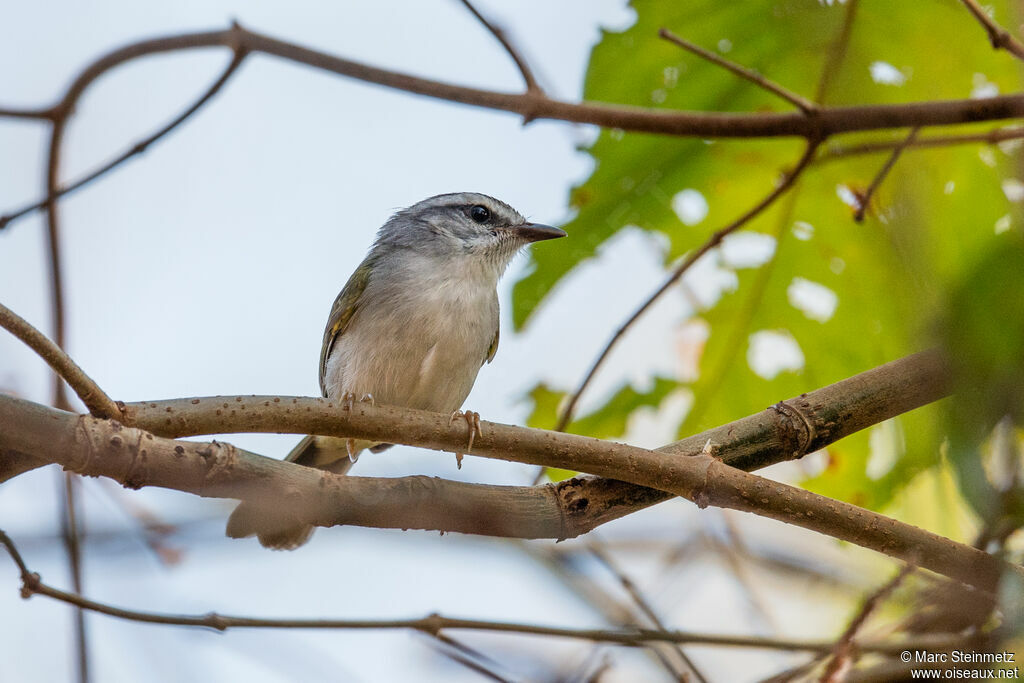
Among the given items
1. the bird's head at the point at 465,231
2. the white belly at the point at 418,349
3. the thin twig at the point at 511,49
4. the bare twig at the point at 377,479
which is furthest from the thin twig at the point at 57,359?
the bird's head at the point at 465,231

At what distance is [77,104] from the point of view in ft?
13.4

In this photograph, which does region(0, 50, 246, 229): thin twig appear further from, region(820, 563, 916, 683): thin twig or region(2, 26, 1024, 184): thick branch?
region(820, 563, 916, 683): thin twig

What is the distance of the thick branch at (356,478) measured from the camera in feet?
7.07

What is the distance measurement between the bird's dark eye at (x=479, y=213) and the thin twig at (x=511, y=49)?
1.89 metres

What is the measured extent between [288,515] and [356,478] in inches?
8.4

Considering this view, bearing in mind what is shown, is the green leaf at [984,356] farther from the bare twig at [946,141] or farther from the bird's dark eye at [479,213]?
the bird's dark eye at [479,213]

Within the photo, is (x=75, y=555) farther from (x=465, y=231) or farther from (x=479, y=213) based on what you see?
(x=479, y=213)

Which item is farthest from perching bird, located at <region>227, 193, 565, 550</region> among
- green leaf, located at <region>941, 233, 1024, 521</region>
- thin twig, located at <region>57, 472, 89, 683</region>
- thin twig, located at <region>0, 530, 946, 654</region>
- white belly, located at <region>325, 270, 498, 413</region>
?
green leaf, located at <region>941, 233, 1024, 521</region>

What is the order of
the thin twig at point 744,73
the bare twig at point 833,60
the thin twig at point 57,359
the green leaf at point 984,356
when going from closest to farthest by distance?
the green leaf at point 984,356, the thin twig at point 57,359, the thin twig at point 744,73, the bare twig at point 833,60

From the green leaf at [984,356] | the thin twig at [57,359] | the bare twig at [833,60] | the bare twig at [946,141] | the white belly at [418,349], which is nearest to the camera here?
the green leaf at [984,356]

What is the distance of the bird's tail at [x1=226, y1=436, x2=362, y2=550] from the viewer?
8.27ft

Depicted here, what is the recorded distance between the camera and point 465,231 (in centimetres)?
521

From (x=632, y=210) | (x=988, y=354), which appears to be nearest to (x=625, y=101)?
(x=632, y=210)

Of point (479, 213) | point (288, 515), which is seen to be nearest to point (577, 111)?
point (288, 515)
